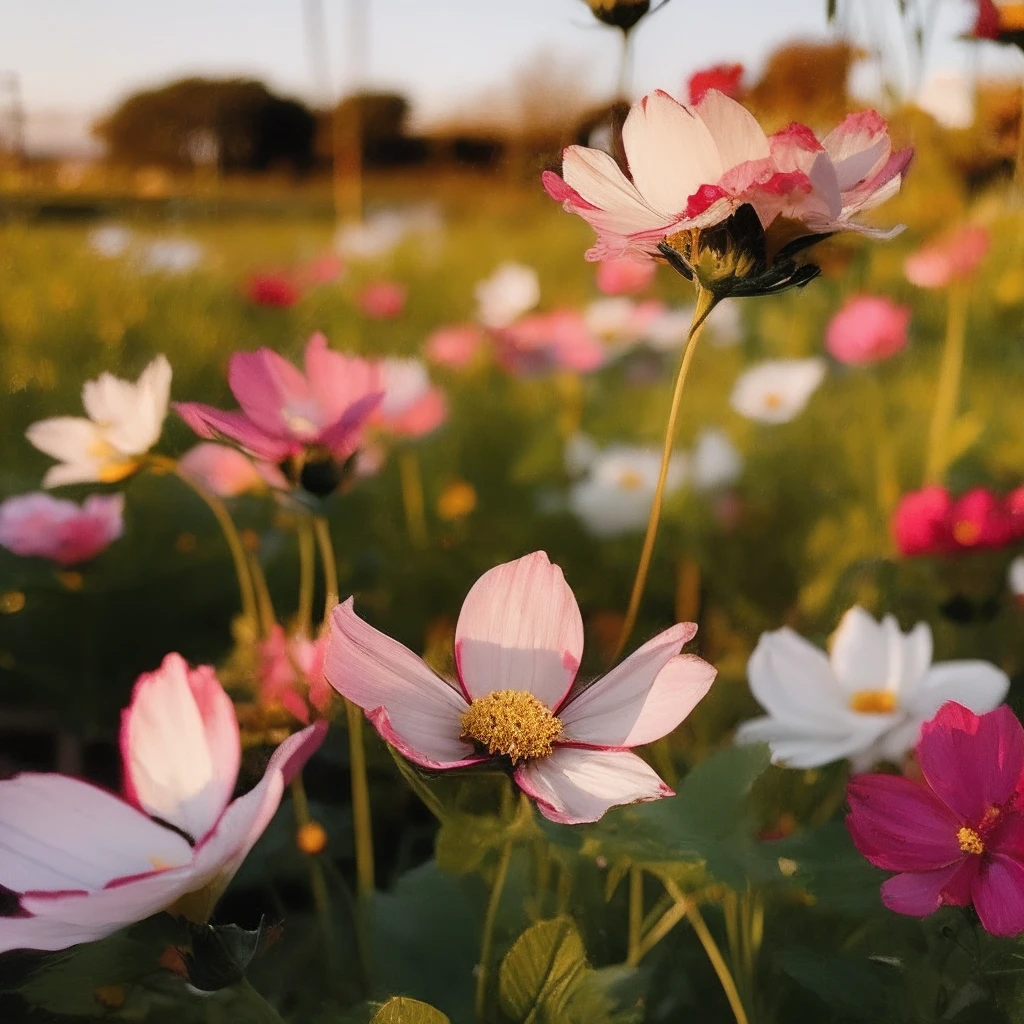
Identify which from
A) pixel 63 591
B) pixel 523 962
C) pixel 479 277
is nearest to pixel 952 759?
pixel 523 962

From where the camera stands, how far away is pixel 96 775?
64 centimetres

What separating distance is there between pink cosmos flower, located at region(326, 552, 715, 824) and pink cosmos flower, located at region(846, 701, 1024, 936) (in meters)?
0.06

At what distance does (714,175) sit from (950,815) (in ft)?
0.59

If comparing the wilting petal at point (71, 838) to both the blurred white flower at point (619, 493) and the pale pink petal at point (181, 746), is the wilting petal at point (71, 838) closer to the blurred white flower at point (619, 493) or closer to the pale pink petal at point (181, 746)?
the pale pink petal at point (181, 746)

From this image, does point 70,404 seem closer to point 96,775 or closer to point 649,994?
point 96,775

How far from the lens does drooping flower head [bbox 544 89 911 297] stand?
0.26 m

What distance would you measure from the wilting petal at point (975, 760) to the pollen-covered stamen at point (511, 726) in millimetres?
102

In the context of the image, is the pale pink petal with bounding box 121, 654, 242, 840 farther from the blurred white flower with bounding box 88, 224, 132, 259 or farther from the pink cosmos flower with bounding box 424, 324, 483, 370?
the blurred white flower with bounding box 88, 224, 132, 259

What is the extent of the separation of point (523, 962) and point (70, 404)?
90cm

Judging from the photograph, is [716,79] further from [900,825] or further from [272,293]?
[272,293]

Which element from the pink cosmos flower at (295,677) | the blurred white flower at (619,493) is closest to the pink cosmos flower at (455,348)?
the blurred white flower at (619,493)

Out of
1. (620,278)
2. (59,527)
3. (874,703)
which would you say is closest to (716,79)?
(874,703)

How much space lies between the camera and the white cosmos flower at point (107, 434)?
16.0 inches

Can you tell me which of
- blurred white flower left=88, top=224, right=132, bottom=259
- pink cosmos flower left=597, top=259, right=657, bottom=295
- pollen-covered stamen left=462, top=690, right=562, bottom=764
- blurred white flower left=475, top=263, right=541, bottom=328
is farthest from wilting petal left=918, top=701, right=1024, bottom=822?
blurred white flower left=88, top=224, right=132, bottom=259
